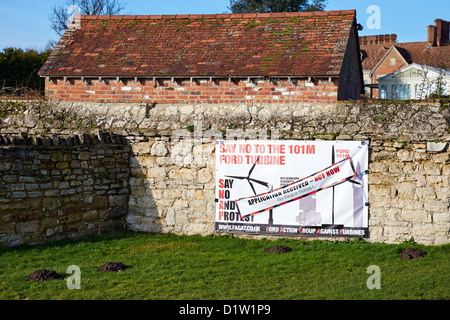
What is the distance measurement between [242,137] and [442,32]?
44.1 meters

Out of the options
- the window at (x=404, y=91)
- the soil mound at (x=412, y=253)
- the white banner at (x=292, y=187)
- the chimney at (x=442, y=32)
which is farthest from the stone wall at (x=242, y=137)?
the chimney at (x=442, y=32)

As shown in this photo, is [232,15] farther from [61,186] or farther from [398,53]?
[398,53]

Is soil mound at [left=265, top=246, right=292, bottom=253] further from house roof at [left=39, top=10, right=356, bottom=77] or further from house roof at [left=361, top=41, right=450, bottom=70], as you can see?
house roof at [left=361, top=41, right=450, bottom=70]

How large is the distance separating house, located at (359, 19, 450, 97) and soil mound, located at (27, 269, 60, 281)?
34412mm

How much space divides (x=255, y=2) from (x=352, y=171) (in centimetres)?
2880

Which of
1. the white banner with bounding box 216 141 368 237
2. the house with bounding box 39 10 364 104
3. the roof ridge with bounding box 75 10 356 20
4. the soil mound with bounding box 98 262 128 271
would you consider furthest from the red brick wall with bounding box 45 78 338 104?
the soil mound with bounding box 98 262 128 271

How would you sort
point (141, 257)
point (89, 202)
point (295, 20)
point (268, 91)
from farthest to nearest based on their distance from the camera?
1. point (295, 20)
2. point (268, 91)
3. point (89, 202)
4. point (141, 257)

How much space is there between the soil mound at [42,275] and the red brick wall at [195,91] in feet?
23.1

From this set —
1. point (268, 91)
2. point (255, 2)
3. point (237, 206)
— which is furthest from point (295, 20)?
point (255, 2)

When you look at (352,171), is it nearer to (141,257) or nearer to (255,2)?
(141,257)

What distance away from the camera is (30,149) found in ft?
29.9

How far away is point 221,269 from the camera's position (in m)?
8.04

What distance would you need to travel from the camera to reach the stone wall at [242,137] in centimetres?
939

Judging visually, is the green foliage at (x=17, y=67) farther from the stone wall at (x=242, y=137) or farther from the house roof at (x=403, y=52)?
the house roof at (x=403, y=52)
